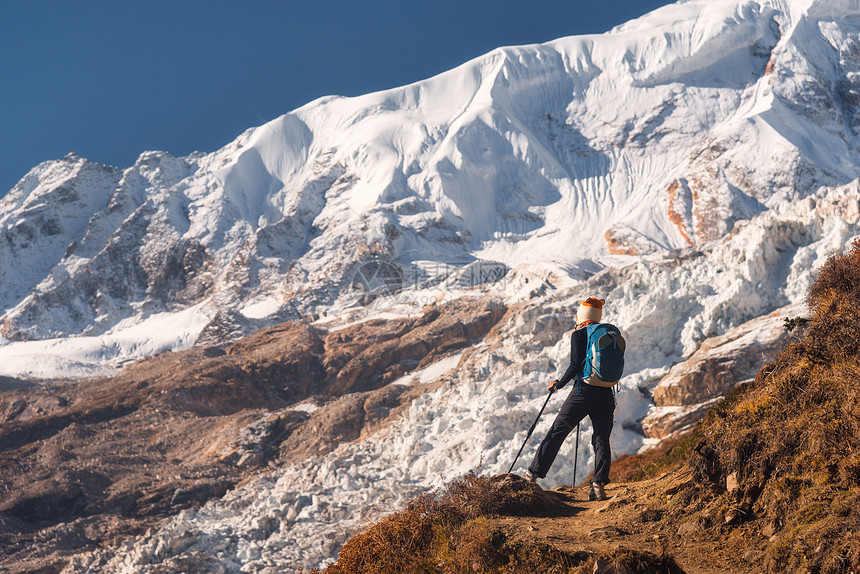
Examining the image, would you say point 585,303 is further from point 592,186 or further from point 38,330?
point 38,330

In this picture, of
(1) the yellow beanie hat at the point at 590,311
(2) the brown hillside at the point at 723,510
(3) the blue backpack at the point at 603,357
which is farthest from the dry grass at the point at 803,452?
(1) the yellow beanie hat at the point at 590,311

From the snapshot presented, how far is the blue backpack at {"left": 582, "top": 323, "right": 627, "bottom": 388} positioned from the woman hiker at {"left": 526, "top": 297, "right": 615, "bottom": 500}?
66mm

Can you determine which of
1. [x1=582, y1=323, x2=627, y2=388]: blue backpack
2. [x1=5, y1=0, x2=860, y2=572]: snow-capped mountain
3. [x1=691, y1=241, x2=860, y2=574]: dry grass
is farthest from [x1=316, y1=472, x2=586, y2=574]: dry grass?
[x1=5, y1=0, x2=860, y2=572]: snow-capped mountain

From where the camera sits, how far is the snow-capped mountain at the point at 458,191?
204 feet

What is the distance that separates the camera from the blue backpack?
5.11m

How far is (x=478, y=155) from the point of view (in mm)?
81000

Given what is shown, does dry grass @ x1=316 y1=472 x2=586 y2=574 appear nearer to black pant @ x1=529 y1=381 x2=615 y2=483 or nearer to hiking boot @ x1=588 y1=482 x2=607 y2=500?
black pant @ x1=529 y1=381 x2=615 y2=483

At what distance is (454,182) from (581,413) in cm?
7391

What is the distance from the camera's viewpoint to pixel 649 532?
13.9 feet

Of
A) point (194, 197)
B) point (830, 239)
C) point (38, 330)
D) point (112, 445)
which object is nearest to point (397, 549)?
point (830, 239)

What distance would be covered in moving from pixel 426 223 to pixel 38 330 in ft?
138

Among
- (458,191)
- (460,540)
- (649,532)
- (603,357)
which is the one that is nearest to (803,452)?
(649,532)

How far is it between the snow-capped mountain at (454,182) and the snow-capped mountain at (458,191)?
28 cm

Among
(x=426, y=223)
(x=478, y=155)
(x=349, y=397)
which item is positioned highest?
(x=478, y=155)
